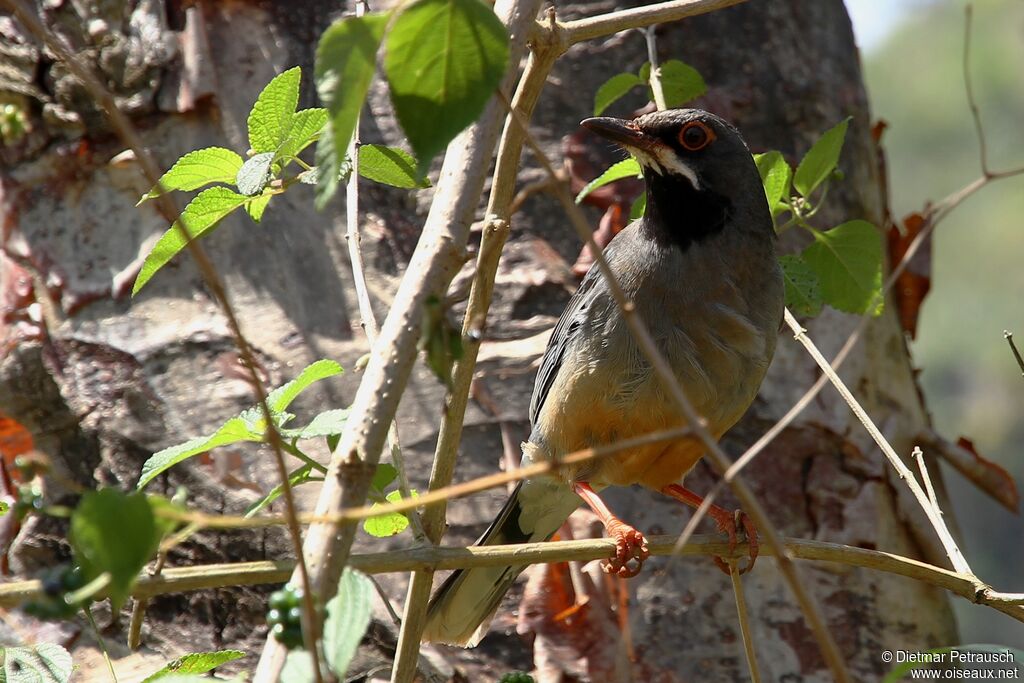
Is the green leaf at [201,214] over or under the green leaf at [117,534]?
over

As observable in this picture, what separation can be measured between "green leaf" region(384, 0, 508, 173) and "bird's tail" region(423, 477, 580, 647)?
223 cm

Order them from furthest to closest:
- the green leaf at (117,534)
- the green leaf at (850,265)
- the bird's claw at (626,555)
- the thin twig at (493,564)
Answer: the green leaf at (850,265), the bird's claw at (626,555), the thin twig at (493,564), the green leaf at (117,534)

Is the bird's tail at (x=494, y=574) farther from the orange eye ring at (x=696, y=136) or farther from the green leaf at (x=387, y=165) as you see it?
the orange eye ring at (x=696, y=136)

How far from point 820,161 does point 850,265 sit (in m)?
0.42

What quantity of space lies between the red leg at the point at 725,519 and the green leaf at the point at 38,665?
2.15 metres

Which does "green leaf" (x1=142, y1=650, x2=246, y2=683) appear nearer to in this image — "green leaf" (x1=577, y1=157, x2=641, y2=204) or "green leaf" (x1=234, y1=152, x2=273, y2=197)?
"green leaf" (x1=234, y1=152, x2=273, y2=197)

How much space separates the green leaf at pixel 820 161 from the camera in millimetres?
3764

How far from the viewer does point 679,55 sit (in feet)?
16.4

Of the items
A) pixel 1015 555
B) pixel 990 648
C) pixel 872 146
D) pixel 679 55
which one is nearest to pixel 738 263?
pixel 679 55

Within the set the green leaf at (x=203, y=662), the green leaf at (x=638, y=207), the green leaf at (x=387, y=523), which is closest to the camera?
the green leaf at (x=203, y=662)

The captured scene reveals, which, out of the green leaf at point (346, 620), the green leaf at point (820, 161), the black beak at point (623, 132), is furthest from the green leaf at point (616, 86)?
the green leaf at point (346, 620)

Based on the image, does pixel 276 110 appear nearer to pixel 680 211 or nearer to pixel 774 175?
pixel 774 175

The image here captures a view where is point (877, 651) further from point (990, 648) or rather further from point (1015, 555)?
point (1015, 555)

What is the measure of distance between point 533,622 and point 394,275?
165 centimetres
